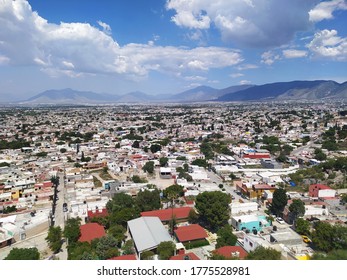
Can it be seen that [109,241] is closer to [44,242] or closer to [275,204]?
[44,242]

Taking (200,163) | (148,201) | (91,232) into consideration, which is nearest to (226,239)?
(148,201)

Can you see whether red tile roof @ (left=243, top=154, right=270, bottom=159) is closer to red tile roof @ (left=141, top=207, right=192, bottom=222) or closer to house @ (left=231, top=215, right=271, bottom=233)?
house @ (left=231, top=215, right=271, bottom=233)

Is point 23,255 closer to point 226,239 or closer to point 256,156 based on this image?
point 226,239

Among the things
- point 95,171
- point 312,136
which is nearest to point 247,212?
point 95,171

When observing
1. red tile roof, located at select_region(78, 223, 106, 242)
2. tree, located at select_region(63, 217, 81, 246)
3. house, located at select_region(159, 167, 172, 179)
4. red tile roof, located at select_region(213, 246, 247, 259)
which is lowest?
house, located at select_region(159, 167, 172, 179)

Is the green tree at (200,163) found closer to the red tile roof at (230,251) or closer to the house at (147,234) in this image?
the house at (147,234)

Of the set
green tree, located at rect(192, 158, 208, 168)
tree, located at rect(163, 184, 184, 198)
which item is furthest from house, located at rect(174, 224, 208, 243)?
green tree, located at rect(192, 158, 208, 168)
